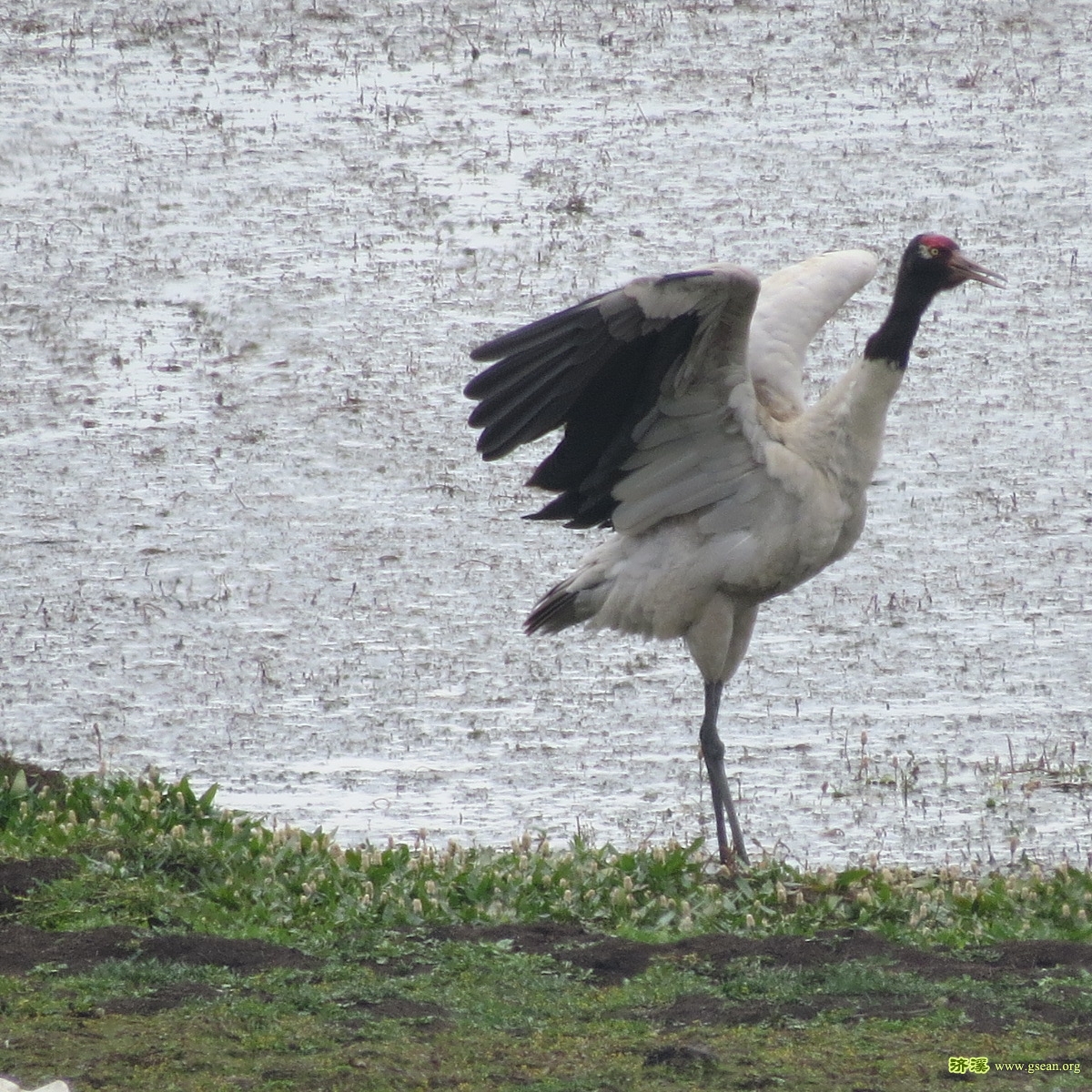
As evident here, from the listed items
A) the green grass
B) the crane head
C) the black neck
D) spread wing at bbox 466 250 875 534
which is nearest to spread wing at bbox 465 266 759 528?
spread wing at bbox 466 250 875 534

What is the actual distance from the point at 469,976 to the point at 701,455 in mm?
2453

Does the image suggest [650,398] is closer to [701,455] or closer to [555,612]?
[701,455]

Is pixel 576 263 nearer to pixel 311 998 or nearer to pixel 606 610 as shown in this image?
pixel 606 610

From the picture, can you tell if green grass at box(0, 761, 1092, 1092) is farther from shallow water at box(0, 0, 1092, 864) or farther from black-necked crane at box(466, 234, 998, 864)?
shallow water at box(0, 0, 1092, 864)

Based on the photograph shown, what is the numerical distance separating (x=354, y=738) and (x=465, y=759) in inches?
21.4

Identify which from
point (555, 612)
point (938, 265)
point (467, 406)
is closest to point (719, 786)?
point (555, 612)

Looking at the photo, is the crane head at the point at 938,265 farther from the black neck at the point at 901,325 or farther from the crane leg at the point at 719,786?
the crane leg at the point at 719,786

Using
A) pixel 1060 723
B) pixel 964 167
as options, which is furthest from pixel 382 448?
pixel 964 167

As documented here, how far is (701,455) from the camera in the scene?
7219 millimetres

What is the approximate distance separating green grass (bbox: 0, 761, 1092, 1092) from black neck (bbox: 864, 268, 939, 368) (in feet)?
5.98

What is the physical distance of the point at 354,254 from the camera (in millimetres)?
16109

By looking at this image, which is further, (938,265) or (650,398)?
(938,265)

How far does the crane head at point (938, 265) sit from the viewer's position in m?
7.34

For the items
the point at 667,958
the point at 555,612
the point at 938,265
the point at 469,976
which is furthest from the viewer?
the point at 555,612
